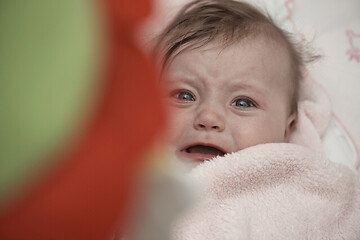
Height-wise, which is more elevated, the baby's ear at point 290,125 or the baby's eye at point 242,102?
the baby's ear at point 290,125

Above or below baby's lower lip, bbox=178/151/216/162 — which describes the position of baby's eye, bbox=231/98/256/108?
above

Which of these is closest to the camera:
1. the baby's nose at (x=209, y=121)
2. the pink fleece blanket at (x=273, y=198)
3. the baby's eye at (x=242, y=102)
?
the pink fleece blanket at (x=273, y=198)

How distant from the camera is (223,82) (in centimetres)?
102

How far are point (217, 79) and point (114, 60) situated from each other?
2.33 feet

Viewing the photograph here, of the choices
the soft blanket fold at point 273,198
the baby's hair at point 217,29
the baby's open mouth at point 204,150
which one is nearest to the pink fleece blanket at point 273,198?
the soft blanket fold at point 273,198

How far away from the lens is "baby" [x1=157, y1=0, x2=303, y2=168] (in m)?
0.96

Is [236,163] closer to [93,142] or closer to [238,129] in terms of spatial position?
[238,129]

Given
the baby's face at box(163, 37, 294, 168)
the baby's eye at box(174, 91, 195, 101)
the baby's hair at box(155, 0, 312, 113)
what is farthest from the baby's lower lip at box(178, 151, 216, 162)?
the baby's hair at box(155, 0, 312, 113)

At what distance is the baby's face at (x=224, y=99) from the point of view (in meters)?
0.96

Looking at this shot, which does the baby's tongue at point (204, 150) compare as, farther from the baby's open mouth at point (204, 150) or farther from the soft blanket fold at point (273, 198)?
the soft blanket fold at point (273, 198)

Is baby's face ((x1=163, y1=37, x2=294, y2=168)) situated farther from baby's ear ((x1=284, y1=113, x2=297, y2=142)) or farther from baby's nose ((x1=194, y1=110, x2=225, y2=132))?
baby's ear ((x1=284, y1=113, x2=297, y2=142))

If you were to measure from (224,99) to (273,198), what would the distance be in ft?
0.91

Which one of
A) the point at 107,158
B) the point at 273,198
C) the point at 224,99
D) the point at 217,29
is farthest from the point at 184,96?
the point at 107,158

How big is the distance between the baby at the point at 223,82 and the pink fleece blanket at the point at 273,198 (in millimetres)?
104
